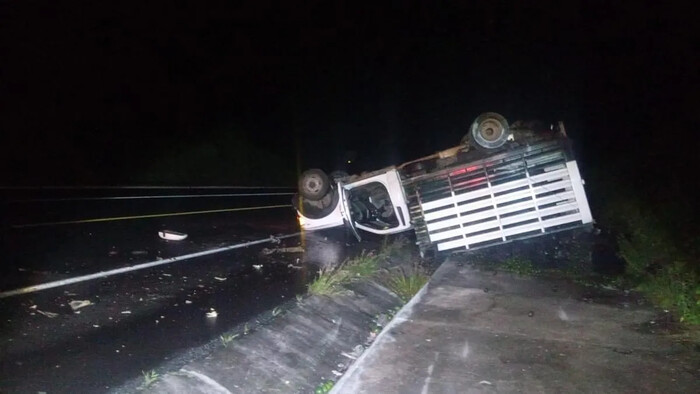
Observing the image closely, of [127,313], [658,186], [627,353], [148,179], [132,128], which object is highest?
[132,128]

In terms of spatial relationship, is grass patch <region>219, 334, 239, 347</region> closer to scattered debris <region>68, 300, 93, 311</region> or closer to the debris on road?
scattered debris <region>68, 300, 93, 311</region>

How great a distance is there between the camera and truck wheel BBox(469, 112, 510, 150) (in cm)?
969

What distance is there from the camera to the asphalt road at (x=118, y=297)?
4.93 meters

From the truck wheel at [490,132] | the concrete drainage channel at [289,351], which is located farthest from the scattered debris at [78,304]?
the truck wheel at [490,132]

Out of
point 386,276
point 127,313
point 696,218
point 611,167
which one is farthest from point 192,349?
point 611,167

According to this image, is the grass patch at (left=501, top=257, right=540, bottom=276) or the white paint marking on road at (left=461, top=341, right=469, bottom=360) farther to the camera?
the grass patch at (left=501, top=257, right=540, bottom=276)

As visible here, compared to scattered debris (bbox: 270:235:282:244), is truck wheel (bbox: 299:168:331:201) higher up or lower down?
higher up

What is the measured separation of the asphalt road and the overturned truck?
2116 millimetres

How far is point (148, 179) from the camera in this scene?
2273cm

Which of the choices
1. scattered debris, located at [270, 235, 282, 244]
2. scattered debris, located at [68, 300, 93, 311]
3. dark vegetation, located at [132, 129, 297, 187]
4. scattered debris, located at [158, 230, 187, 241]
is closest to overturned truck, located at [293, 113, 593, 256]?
scattered debris, located at [270, 235, 282, 244]

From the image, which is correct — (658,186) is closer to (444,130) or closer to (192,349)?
(192,349)

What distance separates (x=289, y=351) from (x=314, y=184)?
6074 mm

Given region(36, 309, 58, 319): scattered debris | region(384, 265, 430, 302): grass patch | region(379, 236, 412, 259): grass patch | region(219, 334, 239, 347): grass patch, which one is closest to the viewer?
region(219, 334, 239, 347): grass patch

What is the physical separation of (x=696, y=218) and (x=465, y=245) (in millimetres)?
3328
